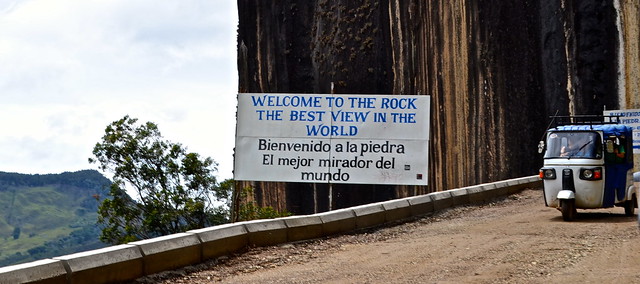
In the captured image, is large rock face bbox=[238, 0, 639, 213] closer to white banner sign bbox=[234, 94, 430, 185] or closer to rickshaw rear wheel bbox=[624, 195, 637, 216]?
white banner sign bbox=[234, 94, 430, 185]

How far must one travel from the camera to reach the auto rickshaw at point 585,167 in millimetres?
14445

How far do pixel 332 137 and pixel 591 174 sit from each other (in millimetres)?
4451

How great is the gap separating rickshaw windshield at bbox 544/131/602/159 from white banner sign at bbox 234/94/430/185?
220 centimetres

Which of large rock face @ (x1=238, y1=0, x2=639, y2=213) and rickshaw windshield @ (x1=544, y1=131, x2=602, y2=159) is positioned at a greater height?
large rock face @ (x1=238, y1=0, x2=639, y2=213)

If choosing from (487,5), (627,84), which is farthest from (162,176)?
(627,84)

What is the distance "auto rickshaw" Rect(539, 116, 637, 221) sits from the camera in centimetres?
1445

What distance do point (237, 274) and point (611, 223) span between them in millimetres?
6984

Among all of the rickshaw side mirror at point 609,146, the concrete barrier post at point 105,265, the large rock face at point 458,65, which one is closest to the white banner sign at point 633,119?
the large rock face at point 458,65

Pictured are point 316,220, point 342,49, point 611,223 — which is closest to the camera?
point 316,220

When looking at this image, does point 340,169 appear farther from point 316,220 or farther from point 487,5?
point 487,5

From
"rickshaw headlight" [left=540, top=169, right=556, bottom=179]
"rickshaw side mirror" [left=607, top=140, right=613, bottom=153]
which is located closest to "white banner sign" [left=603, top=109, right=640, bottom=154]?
"rickshaw side mirror" [left=607, top=140, right=613, bottom=153]

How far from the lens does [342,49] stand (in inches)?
1877

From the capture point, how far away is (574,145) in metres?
14.7

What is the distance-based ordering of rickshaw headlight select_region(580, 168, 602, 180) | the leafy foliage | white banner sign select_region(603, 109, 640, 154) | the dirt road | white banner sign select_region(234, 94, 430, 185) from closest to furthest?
the dirt road, rickshaw headlight select_region(580, 168, 602, 180), white banner sign select_region(234, 94, 430, 185), white banner sign select_region(603, 109, 640, 154), the leafy foliage
